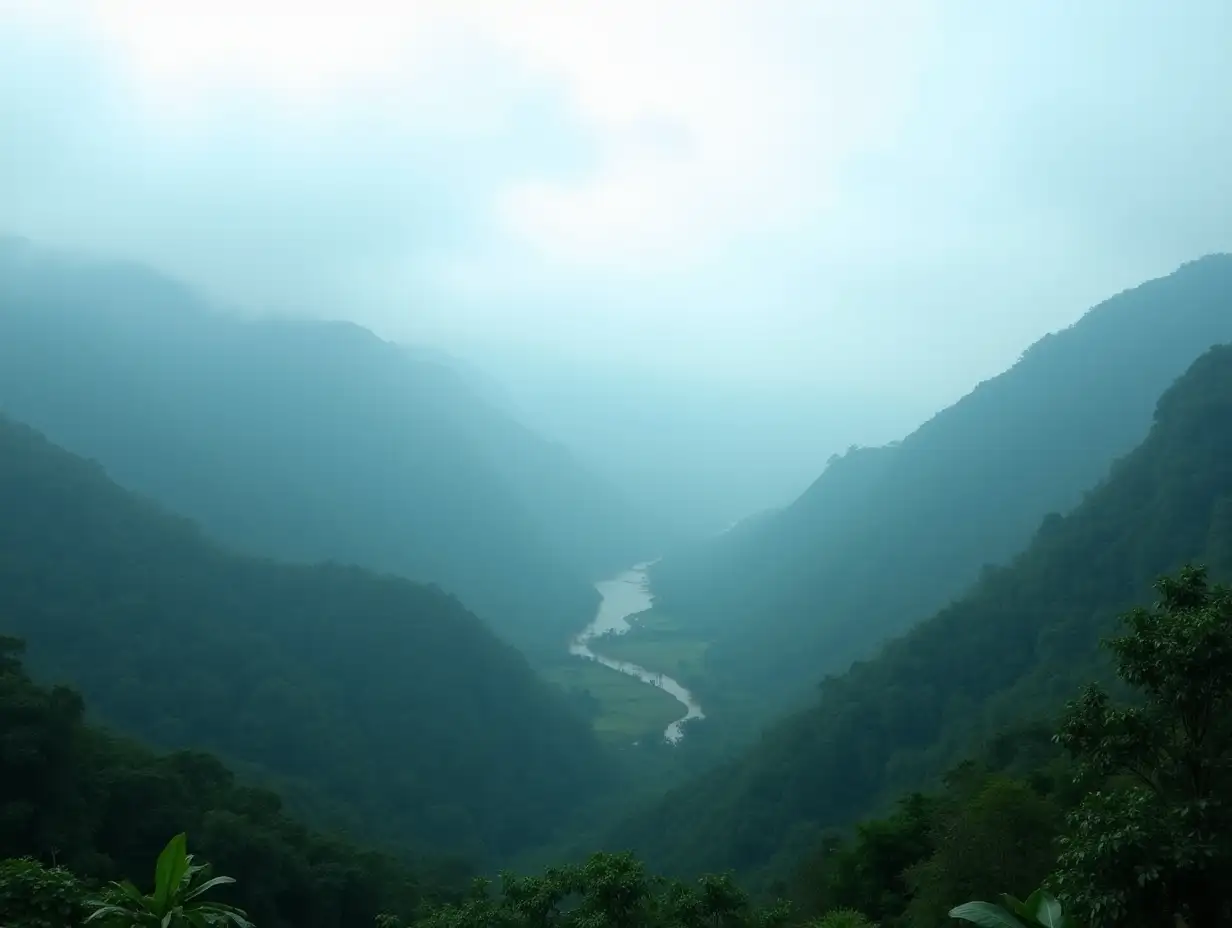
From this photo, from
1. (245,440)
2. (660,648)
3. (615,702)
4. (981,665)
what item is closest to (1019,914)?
(981,665)

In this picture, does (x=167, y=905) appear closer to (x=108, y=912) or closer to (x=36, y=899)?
(x=108, y=912)

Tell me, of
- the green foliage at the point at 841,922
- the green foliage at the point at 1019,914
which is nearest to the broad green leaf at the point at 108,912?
the green foliage at the point at 1019,914

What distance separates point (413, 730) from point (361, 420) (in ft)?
393

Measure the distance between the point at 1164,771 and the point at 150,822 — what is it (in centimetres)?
3785

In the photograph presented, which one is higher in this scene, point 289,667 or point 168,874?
point 168,874

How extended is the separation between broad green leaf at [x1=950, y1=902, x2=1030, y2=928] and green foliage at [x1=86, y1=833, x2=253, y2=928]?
324 inches

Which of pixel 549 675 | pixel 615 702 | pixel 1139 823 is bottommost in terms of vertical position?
pixel 615 702

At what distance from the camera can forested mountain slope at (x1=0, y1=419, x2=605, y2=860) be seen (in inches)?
2699

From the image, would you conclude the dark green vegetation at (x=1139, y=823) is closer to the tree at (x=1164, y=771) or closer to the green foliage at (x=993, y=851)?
the tree at (x=1164, y=771)

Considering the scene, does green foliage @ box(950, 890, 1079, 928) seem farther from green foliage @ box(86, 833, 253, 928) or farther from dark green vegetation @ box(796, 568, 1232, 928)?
green foliage @ box(86, 833, 253, 928)

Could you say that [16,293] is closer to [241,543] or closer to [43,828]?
[241,543]

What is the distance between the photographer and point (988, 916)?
8977 mm

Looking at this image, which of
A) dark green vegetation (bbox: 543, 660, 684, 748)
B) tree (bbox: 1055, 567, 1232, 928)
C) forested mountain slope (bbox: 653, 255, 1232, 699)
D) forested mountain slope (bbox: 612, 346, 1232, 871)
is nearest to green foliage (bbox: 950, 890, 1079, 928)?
tree (bbox: 1055, 567, 1232, 928)

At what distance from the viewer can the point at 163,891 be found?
999 centimetres
